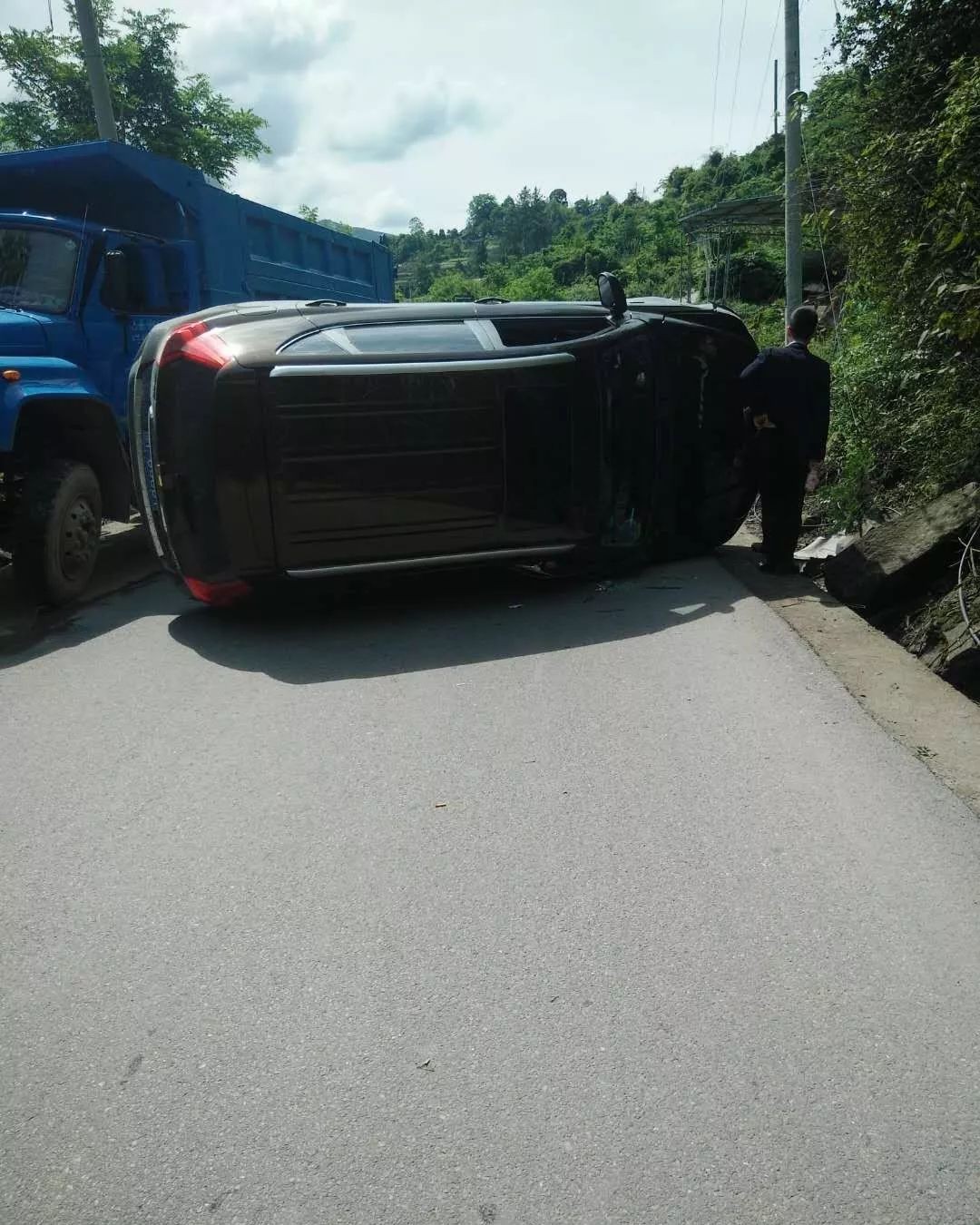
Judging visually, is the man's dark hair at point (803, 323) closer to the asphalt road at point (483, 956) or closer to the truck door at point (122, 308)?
the asphalt road at point (483, 956)

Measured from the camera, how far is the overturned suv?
17.6 feet

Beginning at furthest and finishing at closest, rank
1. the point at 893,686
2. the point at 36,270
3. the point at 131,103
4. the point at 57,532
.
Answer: the point at 131,103 < the point at 36,270 < the point at 57,532 < the point at 893,686

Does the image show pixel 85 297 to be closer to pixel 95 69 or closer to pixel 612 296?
pixel 612 296

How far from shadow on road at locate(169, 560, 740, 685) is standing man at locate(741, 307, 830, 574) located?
0.64 meters

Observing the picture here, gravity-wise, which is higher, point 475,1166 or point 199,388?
point 199,388

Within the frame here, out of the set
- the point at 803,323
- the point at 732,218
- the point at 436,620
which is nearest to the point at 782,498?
the point at 803,323

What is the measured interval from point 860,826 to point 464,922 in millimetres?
1438

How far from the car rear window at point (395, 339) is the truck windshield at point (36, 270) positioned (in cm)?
282

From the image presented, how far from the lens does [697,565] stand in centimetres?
728

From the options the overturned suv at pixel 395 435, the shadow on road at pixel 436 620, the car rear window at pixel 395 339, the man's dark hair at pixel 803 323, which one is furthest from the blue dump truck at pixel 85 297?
the man's dark hair at pixel 803 323

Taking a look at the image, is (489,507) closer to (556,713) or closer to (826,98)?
(556,713)

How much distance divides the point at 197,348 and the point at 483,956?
383 centimetres

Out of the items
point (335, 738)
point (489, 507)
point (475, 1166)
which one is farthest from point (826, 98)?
point (475, 1166)

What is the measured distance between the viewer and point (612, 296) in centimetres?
641
